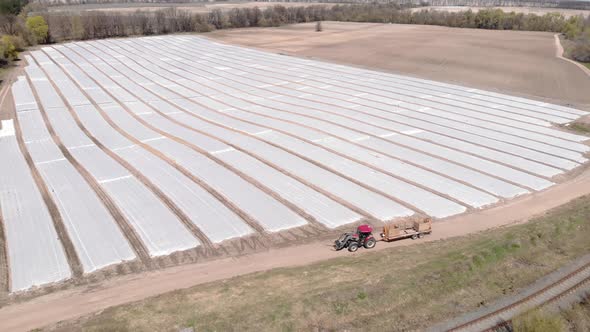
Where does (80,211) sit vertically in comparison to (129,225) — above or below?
above

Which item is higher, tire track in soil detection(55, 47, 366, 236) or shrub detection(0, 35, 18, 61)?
shrub detection(0, 35, 18, 61)

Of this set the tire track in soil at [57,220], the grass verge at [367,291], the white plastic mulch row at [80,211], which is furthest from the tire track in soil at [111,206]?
the grass verge at [367,291]

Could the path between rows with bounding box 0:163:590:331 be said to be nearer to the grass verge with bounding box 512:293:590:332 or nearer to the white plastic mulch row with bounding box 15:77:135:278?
the white plastic mulch row with bounding box 15:77:135:278

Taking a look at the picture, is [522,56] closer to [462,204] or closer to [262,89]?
[262,89]

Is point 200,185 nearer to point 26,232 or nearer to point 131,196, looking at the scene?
point 131,196

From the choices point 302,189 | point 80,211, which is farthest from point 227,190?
point 80,211

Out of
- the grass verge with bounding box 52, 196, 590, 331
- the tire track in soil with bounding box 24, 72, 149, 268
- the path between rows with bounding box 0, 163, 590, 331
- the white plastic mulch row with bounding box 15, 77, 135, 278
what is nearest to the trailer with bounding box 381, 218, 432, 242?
the path between rows with bounding box 0, 163, 590, 331
